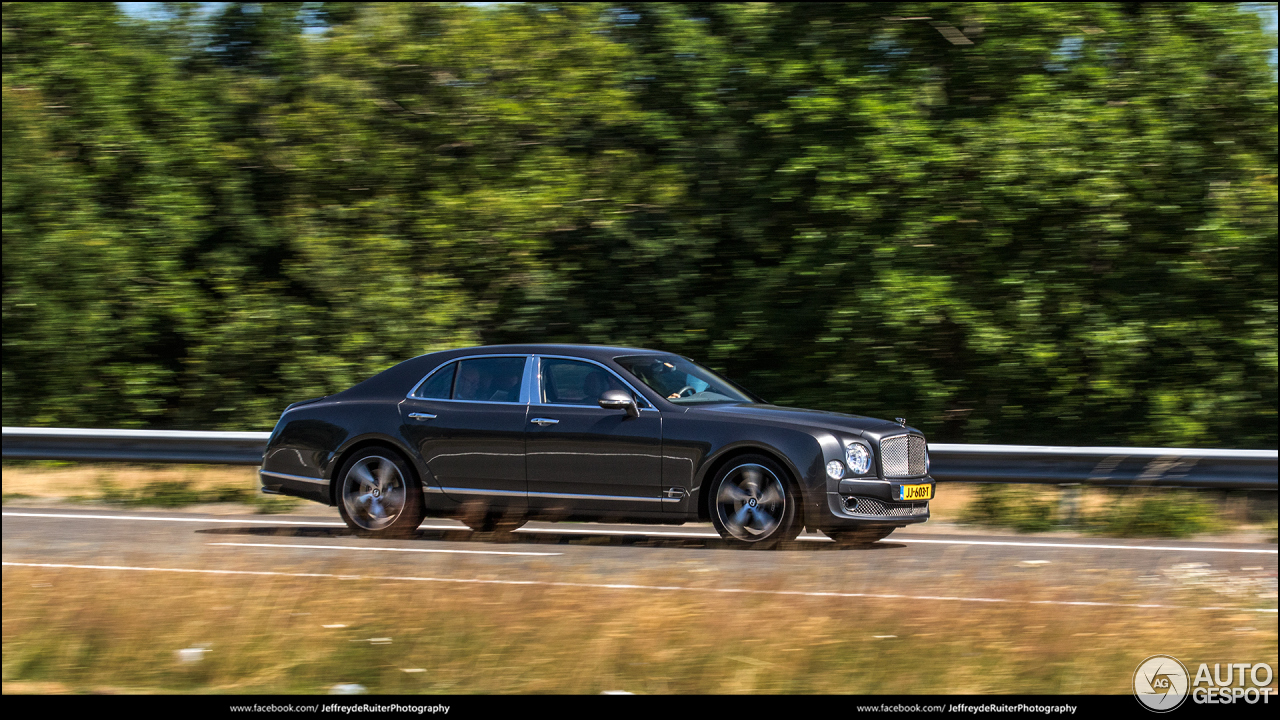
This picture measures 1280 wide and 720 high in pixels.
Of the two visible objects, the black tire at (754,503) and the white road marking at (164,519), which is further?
the white road marking at (164,519)

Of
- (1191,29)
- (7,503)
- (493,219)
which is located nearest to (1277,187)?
(1191,29)

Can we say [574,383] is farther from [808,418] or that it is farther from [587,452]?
[808,418]

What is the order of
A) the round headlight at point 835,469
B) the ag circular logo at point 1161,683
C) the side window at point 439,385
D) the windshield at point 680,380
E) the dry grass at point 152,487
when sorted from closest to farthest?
the ag circular logo at point 1161,683 → the round headlight at point 835,469 → the windshield at point 680,380 → the side window at point 439,385 → the dry grass at point 152,487

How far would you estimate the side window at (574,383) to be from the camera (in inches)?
396

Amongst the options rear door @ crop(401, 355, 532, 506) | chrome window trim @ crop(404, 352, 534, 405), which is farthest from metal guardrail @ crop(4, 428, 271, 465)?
rear door @ crop(401, 355, 532, 506)

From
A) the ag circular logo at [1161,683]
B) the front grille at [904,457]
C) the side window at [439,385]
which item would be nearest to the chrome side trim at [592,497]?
the side window at [439,385]

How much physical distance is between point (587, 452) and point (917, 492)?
230 centimetres

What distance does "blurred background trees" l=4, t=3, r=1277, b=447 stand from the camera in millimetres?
14656

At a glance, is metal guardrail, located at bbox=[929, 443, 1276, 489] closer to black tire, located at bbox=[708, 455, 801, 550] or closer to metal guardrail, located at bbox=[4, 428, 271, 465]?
black tire, located at bbox=[708, 455, 801, 550]

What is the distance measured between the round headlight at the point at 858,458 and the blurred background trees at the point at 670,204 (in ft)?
17.5

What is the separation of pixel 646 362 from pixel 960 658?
4.78 meters

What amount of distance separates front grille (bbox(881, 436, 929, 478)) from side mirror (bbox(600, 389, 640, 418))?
1732 mm

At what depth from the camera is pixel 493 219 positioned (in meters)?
16.6

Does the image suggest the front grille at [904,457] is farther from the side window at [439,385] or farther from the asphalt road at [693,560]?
the side window at [439,385]
